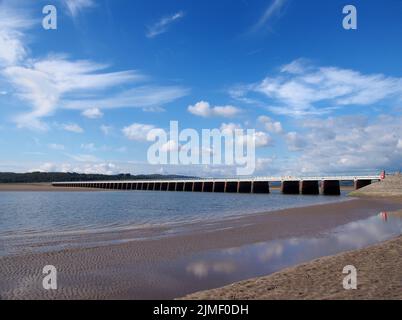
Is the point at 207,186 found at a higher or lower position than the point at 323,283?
higher

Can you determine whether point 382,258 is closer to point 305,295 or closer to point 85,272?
point 305,295

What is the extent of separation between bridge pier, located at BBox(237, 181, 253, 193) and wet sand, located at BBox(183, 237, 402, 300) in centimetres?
8024

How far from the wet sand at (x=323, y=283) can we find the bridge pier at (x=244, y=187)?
8024cm

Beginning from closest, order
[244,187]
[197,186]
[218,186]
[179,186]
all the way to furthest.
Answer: [244,187] → [218,186] → [197,186] → [179,186]

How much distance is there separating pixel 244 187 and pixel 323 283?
84.4 m

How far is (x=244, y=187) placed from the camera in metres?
92.8

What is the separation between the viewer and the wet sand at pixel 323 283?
7809 mm

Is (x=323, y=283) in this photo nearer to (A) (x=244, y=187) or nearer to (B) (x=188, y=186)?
(A) (x=244, y=187)

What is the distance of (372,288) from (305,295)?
1.59 meters

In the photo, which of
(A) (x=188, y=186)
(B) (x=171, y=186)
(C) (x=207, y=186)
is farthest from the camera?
(B) (x=171, y=186)

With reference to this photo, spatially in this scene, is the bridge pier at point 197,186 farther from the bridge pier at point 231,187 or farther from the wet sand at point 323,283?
the wet sand at point 323,283

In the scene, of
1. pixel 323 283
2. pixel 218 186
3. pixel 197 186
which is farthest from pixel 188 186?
pixel 323 283
